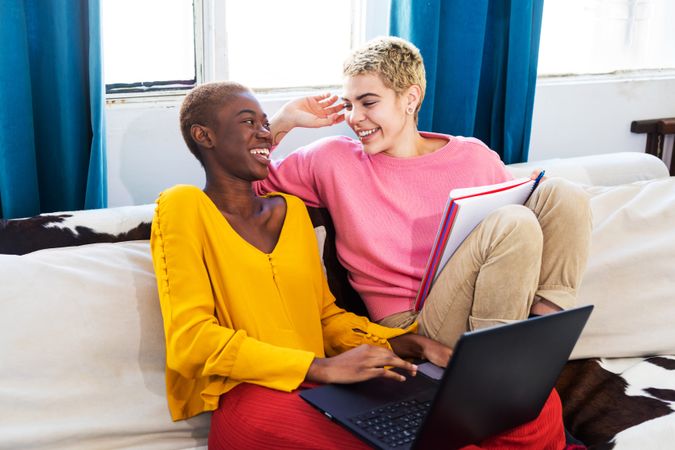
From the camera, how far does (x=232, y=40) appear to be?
2209 millimetres

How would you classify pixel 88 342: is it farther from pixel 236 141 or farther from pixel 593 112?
pixel 593 112

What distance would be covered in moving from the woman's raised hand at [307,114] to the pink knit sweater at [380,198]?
0.06 meters

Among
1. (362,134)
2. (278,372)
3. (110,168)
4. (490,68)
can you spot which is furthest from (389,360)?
(490,68)

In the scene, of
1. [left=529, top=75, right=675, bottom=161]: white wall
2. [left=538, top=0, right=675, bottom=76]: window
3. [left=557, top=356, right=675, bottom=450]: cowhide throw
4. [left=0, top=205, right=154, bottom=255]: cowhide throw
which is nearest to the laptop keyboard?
[left=557, top=356, right=675, bottom=450]: cowhide throw

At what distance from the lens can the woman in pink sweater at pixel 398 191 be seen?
5.12 feet

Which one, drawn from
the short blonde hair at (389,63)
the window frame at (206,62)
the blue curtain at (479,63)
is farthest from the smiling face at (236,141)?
the blue curtain at (479,63)

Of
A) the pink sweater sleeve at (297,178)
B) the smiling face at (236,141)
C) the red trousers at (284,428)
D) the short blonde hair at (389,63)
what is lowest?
the red trousers at (284,428)

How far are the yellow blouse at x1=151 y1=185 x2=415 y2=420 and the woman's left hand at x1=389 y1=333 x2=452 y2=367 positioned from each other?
22mm

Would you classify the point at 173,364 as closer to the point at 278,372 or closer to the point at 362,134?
the point at 278,372

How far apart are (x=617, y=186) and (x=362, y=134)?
2.51 feet

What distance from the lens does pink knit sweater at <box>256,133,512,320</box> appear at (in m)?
1.72

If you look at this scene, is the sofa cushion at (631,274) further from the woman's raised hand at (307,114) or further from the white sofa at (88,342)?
the woman's raised hand at (307,114)

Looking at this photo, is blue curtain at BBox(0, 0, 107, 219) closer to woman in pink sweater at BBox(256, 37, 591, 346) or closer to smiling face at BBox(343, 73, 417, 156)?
woman in pink sweater at BBox(256, 37, 591, 346)

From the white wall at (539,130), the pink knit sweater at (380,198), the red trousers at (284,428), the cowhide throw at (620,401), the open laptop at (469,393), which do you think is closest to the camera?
the open laptop at (469,393)
